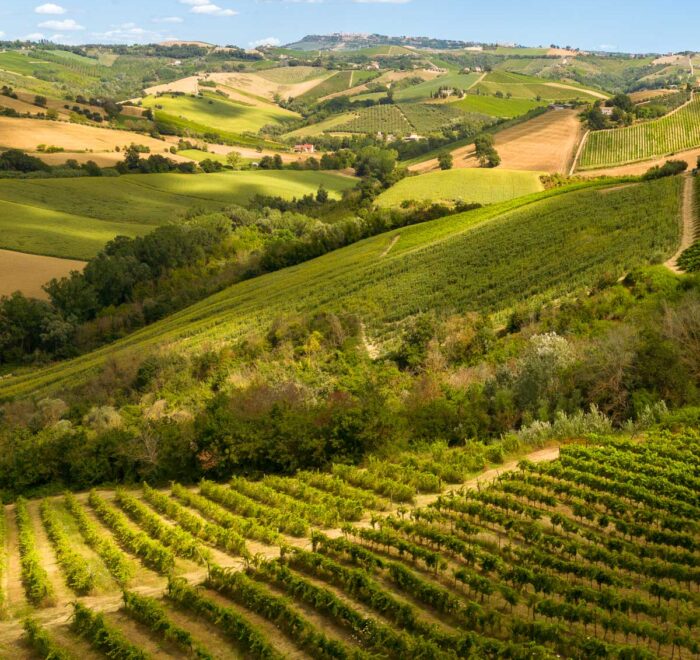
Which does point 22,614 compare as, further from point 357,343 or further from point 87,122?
point 87,122

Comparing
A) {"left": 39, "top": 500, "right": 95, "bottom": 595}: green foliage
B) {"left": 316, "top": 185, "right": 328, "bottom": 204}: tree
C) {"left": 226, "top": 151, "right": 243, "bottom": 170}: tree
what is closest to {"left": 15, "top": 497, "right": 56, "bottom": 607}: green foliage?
{"left": 39, "top": 500, "right": 95, "bottom": 595}: green foliage

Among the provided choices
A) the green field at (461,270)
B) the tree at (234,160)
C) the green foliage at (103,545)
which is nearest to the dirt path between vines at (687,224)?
the green field at (461,270)

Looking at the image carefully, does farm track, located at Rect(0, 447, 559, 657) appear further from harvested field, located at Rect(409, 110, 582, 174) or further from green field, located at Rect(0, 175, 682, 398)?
harvested field, located at Rect(409, 110, 582, 174)

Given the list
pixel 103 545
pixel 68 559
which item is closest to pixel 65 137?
pixel 103 545

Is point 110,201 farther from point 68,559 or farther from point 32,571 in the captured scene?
point 32,571

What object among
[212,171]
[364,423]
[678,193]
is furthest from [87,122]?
[364,423]

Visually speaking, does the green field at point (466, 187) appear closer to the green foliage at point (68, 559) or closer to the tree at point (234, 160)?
the tree at point (234, 160)
